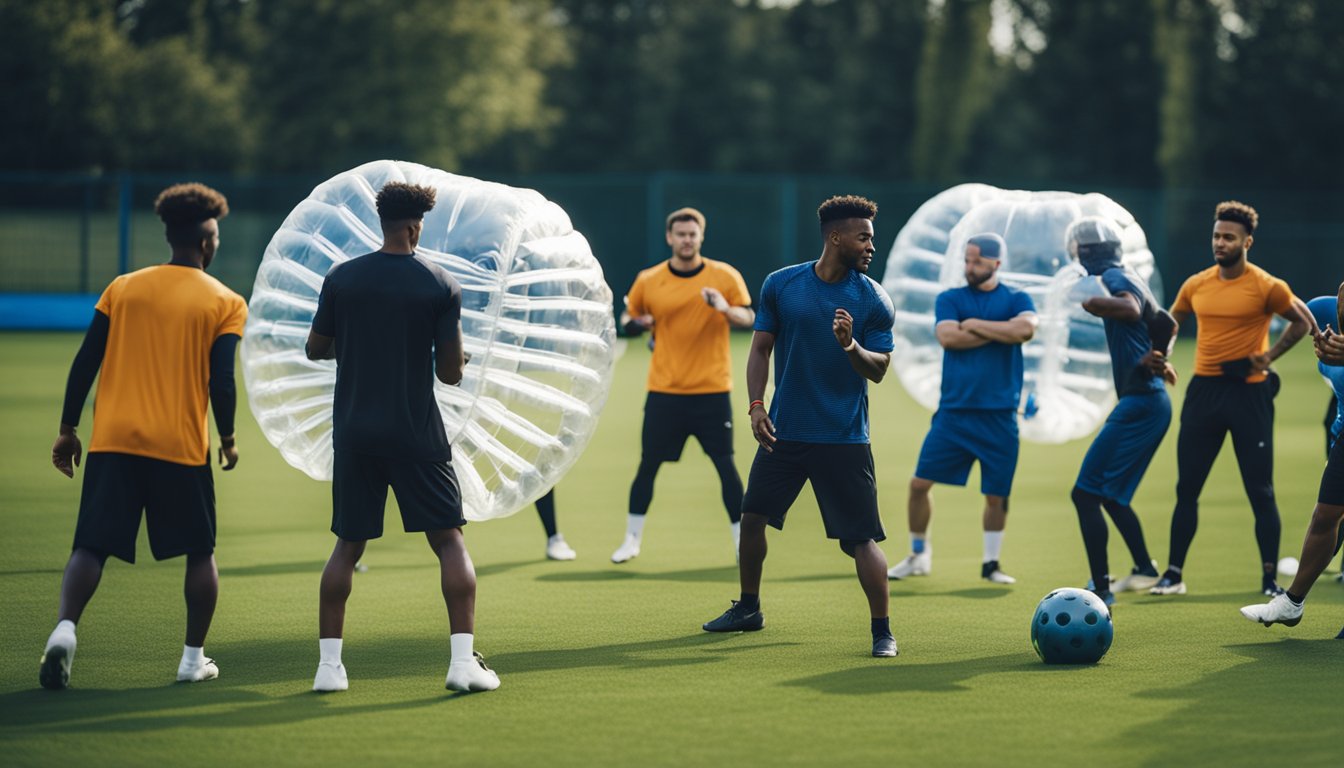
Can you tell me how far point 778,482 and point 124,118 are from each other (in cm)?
4122

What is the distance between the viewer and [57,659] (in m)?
6.23

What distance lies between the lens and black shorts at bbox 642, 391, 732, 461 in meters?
9.76

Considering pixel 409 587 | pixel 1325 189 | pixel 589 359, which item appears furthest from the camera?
pixel 1325 189

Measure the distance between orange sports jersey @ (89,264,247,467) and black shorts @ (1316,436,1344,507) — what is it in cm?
485

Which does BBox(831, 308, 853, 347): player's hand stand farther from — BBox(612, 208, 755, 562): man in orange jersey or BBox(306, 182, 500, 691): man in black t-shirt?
BBox(612, 208, 755, 562): man in orange jersey

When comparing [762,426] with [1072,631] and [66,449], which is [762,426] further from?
[66,449]

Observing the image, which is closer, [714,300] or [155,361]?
[155,361]

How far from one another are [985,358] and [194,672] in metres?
4.61

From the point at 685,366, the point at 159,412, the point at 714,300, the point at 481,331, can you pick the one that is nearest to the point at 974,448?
the point at 714,300

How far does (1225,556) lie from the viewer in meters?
9.89

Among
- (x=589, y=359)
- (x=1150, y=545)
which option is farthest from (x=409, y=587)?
(x=1150, y=545)

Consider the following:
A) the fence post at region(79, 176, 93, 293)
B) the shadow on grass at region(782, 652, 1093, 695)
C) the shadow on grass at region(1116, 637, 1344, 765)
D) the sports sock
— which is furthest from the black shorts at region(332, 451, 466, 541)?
the fence post at region(79, 176, 93, 293)

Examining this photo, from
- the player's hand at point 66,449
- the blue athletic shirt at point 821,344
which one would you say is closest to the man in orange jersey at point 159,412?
the player's hand at point 66,449

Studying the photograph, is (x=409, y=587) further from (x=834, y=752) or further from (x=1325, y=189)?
(x=1325, y=189)
